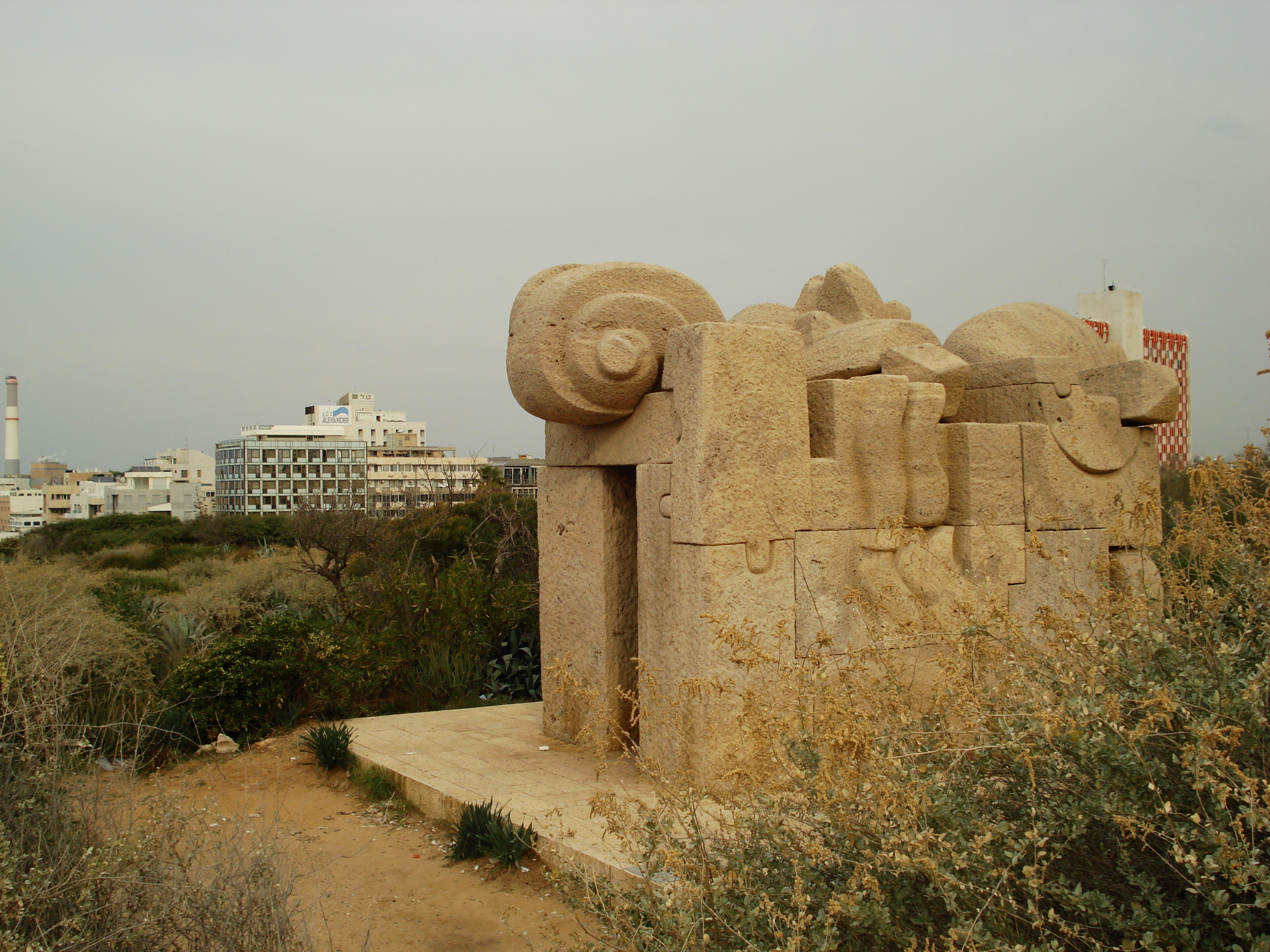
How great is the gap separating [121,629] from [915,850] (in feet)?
19.9

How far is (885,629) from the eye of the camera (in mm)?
4336

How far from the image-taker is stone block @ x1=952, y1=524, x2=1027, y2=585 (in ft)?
16.6

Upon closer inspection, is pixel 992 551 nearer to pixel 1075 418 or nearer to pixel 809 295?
pixel 1075 418

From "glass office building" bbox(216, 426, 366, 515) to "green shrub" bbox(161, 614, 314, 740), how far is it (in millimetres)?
40282

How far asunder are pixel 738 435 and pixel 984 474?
60.9 inches

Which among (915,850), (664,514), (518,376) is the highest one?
(518,376)

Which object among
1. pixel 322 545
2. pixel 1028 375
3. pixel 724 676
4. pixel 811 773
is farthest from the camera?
pixel 322 545

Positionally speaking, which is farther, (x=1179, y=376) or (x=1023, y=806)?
(x=1179, y=376)

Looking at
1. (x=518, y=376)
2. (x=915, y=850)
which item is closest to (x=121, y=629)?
(x=518, y=376)

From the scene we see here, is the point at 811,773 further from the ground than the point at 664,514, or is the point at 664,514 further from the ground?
the point at 664,514

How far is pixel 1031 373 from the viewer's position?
541 centimetres

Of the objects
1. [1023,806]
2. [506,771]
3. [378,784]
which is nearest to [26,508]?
[378,784]

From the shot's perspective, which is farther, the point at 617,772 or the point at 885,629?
the point at 617,772

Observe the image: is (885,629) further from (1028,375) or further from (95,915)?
(95,915)
